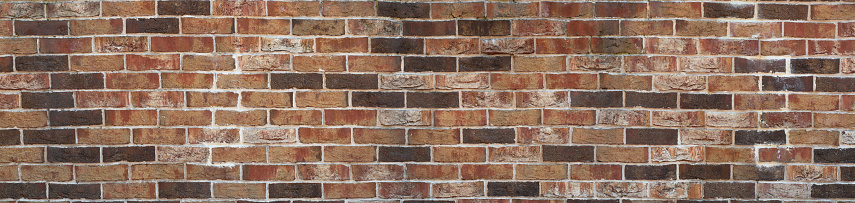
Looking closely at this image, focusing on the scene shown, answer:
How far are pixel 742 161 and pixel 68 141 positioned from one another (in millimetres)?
2904

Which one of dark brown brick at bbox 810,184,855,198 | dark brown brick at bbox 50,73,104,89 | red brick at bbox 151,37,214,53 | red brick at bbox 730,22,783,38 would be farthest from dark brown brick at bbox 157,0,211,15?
dark brown brick at bbox 810,184,855,198

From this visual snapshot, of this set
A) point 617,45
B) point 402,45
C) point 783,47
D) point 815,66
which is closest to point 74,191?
point 402,45

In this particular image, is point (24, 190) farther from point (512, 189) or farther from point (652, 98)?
point (652, 98)

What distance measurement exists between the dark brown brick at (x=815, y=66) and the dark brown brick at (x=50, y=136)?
10.1 feet

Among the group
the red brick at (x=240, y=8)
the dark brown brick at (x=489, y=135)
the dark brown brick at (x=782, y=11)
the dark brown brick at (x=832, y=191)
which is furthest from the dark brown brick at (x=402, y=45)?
the dark brown brick at (x=832, y=191)

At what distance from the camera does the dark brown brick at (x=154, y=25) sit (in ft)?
6.33

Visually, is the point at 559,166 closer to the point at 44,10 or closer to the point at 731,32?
Result: the point at 731,32

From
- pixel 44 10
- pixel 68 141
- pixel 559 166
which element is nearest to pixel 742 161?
pixel 559 166

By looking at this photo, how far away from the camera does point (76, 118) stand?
196cm

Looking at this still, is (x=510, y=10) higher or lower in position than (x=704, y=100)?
higher

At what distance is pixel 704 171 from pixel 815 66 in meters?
0.64

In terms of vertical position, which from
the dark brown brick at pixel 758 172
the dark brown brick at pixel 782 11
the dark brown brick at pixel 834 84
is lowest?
the dark brown brick at pixel 758 172

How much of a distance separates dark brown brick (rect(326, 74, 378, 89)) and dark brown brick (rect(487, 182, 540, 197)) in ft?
2.28

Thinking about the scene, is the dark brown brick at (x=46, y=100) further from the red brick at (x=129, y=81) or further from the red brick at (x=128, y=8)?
the red brick at (x=128, y=8)
